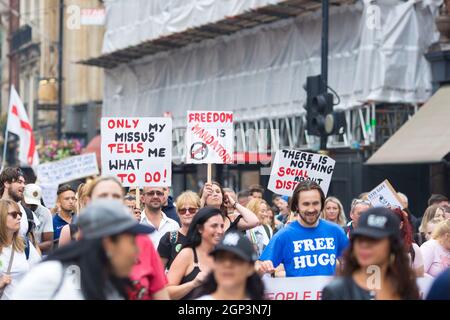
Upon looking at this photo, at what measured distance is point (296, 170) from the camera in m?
13.1

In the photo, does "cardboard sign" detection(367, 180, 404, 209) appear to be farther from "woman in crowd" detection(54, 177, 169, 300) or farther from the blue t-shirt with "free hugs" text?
"woman in crowd" detection(54, 177, 169, 300)

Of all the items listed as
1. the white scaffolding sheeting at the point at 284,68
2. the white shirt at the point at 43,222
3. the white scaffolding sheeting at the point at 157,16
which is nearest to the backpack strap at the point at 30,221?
the white shirt at the point at 43,222

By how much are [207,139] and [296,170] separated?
1.19 metres

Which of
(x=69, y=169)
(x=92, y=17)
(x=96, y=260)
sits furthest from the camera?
(x=92, y=17)

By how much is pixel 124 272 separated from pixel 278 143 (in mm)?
22137

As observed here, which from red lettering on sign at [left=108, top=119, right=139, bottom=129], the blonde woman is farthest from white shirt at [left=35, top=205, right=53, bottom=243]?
the blonde woman

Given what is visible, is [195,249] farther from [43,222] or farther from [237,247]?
[43,222]

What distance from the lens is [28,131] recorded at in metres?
24.1

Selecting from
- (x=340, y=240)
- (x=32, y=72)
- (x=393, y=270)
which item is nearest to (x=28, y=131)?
(x=340, y=240)

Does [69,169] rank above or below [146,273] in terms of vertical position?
above

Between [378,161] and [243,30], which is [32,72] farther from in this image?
[378,161]

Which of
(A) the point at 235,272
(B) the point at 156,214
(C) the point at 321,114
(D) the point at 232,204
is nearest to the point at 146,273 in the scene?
(A) the point at 235,272

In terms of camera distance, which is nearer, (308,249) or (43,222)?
(308,249)

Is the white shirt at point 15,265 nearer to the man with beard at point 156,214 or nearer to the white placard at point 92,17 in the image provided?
the man with beard at point 156,214
